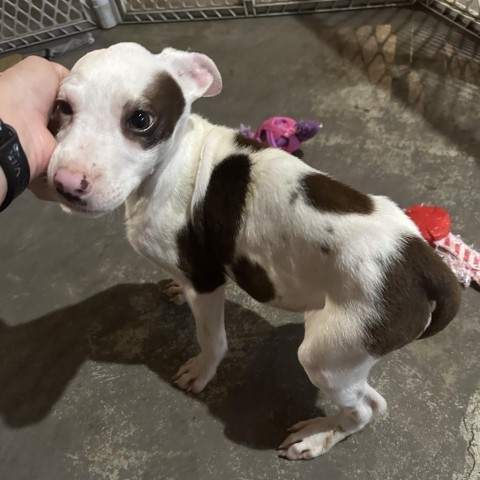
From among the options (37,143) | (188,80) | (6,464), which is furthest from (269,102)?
(6,464)

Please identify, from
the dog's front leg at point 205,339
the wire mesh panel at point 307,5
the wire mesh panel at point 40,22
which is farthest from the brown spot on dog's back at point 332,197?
the wire mesh panel at point 40,22

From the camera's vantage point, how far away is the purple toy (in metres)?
2.86

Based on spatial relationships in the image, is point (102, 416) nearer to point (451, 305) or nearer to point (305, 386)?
point (305, 386)

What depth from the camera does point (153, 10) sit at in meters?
3.91

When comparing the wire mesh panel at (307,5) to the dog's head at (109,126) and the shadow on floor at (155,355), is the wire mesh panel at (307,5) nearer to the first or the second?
the shadow on floor at (155,355)

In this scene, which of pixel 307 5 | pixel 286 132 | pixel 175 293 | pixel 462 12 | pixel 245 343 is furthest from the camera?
pixel 307 5

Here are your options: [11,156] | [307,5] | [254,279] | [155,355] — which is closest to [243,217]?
[254,279]

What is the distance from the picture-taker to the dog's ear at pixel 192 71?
67.8 inches

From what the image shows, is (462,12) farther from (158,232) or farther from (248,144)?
(158,232)

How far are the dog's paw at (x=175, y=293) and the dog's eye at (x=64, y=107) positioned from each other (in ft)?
3.58

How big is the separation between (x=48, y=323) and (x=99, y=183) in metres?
1.31

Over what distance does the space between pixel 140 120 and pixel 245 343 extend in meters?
1.19

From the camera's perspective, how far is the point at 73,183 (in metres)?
1.41

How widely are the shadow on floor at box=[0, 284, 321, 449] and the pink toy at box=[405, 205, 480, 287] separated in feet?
2.34
